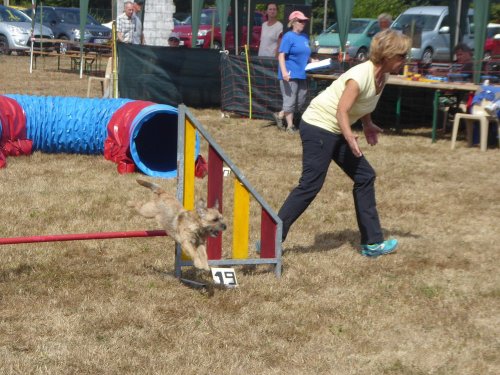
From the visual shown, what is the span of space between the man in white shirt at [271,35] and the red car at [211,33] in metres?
2.55

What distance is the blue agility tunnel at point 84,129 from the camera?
393 inches

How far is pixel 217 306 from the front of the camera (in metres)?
5.25

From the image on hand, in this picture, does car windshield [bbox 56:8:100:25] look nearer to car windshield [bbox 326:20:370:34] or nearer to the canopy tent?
car windshield [bbox 326:20:370:34]

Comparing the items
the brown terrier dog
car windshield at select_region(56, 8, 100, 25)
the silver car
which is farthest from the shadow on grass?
car windshield at select_region(56, 8, 100, 25)

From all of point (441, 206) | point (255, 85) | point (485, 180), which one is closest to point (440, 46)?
point (255, 85)

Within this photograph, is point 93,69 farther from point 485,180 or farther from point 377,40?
point 377,40

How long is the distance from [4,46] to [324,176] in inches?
937

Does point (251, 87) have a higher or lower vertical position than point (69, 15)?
lower

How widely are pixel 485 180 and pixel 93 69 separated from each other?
17.3 metres

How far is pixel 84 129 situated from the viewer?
10305 mm

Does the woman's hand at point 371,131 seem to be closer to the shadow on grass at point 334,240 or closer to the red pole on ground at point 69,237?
the shadow on grass at point 334,240

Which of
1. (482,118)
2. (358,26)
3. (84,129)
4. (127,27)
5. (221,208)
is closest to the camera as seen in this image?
(221,208)

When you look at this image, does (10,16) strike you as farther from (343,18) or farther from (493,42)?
(493,42)

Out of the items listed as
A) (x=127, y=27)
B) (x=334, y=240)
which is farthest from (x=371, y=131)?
(x=127, y=27)
